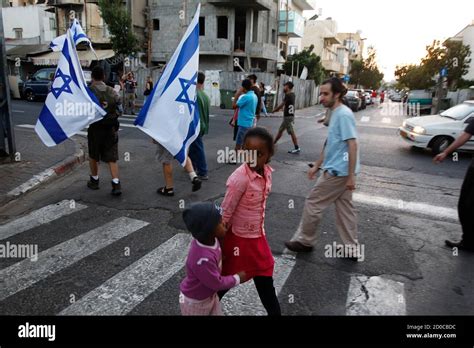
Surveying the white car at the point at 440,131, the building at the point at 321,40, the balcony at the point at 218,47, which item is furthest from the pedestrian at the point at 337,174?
the building at the point at 321,40

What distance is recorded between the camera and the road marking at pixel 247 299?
3.11m

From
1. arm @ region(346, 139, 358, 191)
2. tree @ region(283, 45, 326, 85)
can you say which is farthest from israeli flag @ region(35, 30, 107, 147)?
tree @ region(283, 45, 326, 85)

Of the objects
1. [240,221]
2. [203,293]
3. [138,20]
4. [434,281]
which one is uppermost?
[138,20]

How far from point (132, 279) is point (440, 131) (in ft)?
31.0

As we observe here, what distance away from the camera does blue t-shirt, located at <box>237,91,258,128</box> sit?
7.86 m

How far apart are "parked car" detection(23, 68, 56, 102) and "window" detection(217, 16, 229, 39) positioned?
13375 mm

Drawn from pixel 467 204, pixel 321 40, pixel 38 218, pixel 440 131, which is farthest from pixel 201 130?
pixel 321 40

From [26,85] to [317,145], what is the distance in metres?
17.0

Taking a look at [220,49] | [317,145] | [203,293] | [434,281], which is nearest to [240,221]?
[203,293]

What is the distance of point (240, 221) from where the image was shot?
2.51m

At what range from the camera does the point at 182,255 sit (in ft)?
13.3

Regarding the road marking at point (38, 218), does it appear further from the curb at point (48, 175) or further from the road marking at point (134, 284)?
the road marking at point (134, 284)

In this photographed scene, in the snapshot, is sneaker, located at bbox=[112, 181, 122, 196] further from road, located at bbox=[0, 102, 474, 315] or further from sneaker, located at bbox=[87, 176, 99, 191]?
sneaker, located at bbox=[87, 176, 99, 191]

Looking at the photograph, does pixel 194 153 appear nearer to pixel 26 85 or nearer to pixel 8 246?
pixel 8 246
